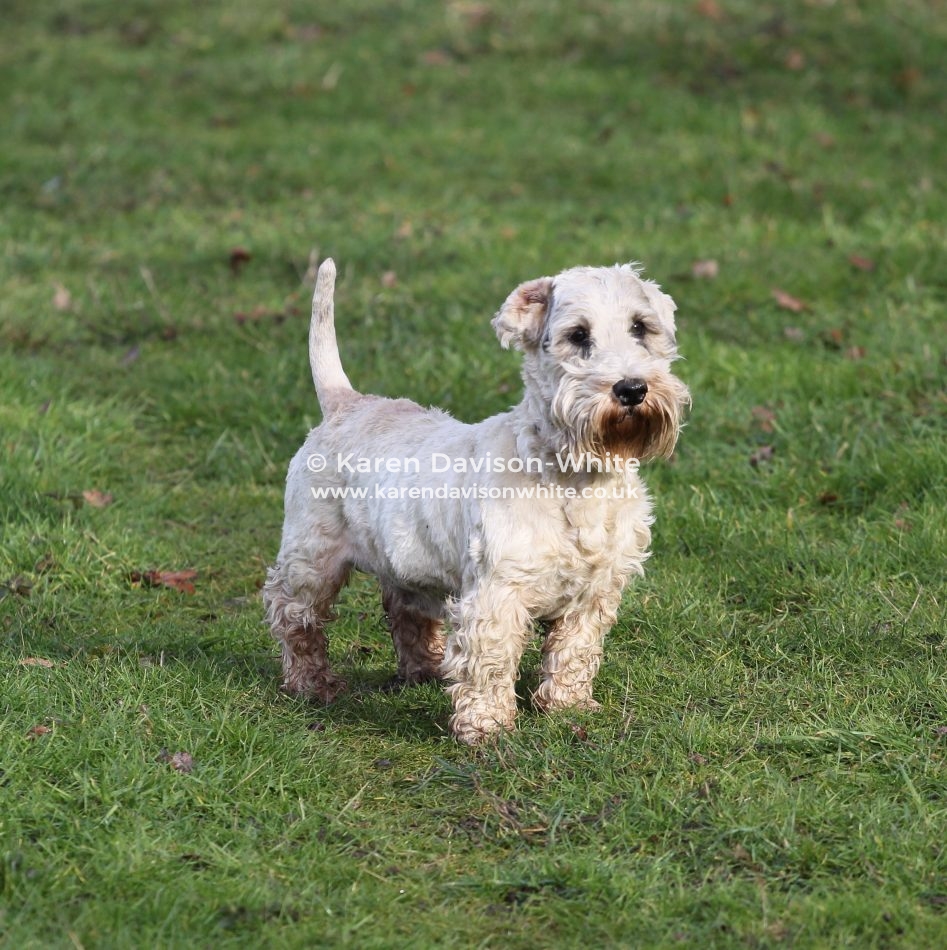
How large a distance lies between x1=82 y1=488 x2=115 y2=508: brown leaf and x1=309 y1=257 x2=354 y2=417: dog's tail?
167cm

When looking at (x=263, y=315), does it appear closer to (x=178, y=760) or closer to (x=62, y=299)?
(x=62, y=299)

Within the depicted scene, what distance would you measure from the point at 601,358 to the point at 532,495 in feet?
1.70

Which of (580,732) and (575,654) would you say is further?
(575,654)

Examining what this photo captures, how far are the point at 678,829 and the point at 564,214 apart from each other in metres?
6.98

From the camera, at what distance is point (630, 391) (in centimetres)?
438

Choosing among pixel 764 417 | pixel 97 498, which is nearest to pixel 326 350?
pixel 97 498

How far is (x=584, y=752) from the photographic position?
4.60m

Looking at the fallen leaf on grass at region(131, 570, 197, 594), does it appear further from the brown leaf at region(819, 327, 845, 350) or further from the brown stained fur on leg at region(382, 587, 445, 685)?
the brown leaf at region(819, 327, 845, 350)

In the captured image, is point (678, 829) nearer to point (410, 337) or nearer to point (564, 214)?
point (410, 337)

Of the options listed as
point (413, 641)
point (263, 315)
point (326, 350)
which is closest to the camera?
point (413, 641)

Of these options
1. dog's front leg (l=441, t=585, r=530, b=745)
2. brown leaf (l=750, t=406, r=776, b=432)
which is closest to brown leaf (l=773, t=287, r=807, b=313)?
brown leaf (l=750, t=406, r=776, b=432)

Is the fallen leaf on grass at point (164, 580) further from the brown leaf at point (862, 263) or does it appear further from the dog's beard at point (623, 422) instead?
the brown leaf at point (862, 263)

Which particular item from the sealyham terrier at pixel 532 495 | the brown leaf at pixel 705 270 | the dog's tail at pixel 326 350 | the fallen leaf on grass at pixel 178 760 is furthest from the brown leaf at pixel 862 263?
the fallen leaf on grass at pixel 178 760

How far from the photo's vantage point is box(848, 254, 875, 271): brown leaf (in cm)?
907
